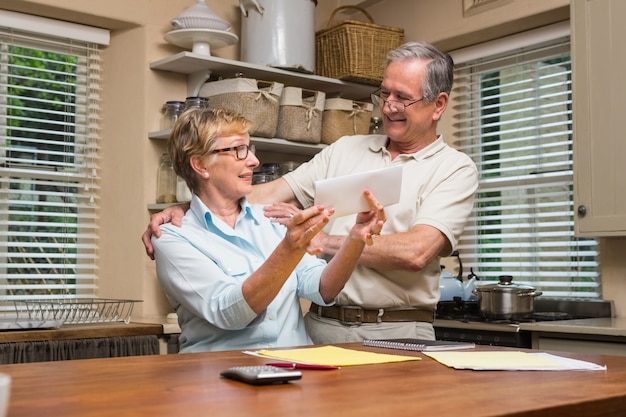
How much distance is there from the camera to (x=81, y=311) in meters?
3.59

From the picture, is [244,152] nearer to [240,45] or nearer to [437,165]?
[437,165]

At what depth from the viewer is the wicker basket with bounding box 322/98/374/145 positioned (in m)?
4.20

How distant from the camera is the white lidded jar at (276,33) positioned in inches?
159

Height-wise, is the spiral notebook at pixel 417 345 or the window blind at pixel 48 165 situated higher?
the window blind at pixel 48 165

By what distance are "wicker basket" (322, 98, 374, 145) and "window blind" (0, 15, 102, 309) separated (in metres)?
1.12

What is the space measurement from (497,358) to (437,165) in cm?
97

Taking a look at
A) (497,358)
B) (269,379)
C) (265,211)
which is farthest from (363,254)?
(269,379)

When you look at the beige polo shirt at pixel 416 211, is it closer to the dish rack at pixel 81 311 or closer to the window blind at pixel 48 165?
the dish rack at pixel 81 311

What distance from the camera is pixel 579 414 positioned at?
1284mm

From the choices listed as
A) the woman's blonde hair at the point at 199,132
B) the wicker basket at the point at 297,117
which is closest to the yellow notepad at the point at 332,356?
the woman's blonde hair at the point at 199,132

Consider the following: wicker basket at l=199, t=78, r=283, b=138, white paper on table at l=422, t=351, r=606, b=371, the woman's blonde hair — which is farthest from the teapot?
white paper on table at l=422, t=351, r=606, b=371

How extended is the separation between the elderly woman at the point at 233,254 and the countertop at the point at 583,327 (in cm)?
122

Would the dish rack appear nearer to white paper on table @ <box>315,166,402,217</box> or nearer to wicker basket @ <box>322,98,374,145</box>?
wicker basket @ <box>322,98,374,145</box>

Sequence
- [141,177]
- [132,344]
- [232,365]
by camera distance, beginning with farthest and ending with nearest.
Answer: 1. [141,177]
2. [132,344]
3. [232,365]
